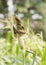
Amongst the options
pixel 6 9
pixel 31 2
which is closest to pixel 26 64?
pixel 6 9

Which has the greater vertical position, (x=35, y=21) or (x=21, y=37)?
(x=21, y=37)

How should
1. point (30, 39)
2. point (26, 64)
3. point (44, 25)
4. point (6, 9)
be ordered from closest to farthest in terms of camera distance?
point (26, 64) → point (30, 39) → point (44, 25) → point (6, 9)

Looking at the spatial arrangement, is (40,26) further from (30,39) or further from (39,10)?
(30,39)

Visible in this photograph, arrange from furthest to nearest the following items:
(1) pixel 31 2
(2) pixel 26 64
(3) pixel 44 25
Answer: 1. (1) pixel 31 2
2. (3) pixel 44 25
3. (2) pixel 26 64

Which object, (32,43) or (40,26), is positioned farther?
(40,26)

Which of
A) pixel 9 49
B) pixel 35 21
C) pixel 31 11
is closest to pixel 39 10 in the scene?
pixel 31 11

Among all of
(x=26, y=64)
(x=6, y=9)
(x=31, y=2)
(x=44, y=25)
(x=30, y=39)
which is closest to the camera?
(x=26, y=64)

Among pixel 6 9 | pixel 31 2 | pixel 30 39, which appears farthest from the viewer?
pixel 31 2

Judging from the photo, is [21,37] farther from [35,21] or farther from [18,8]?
[18,8]

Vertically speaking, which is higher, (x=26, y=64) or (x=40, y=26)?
(x=26, y=64)
